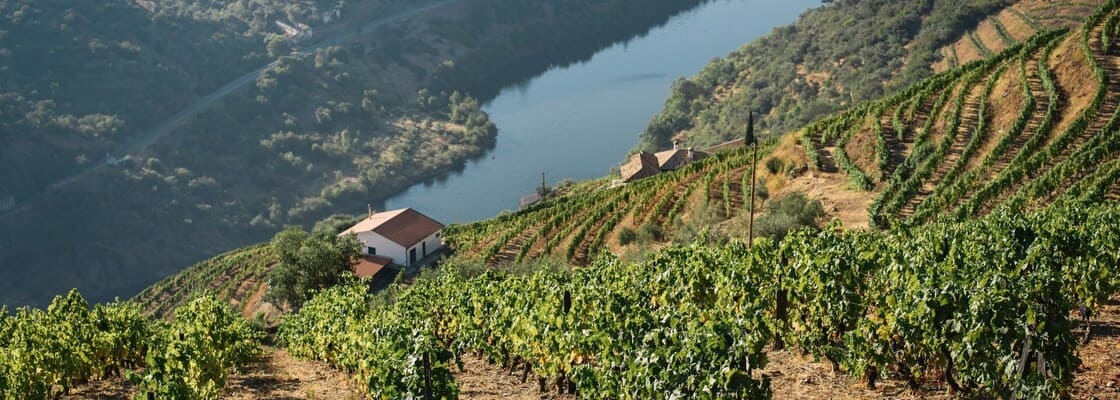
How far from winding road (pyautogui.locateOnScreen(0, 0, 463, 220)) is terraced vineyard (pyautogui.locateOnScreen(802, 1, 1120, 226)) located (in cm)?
11530

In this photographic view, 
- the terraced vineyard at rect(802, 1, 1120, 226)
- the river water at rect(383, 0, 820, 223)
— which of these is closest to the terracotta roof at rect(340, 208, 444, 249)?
the terraced vineyard at rect(802, 1, 1120, 226)

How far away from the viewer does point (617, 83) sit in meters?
166

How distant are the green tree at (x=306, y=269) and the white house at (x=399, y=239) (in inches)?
322

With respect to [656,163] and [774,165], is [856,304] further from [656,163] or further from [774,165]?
[656,163]

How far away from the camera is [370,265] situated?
62.0 m

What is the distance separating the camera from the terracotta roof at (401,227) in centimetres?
6331

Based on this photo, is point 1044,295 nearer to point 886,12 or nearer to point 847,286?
point 847,286

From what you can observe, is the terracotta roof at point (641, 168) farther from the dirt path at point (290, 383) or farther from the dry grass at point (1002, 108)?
the dirt path at point (290, 383)

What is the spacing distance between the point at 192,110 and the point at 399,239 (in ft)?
359

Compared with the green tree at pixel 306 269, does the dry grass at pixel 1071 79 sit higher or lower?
higher

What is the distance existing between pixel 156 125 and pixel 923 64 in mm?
117438

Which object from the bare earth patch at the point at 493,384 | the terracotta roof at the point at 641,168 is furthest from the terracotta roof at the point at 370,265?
the bare earth patch at the point at 493,384

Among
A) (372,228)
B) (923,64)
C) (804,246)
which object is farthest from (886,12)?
(804,246)

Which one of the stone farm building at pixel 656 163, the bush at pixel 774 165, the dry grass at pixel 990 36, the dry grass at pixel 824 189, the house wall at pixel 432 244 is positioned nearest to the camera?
the dry grass at pixel 824 189
